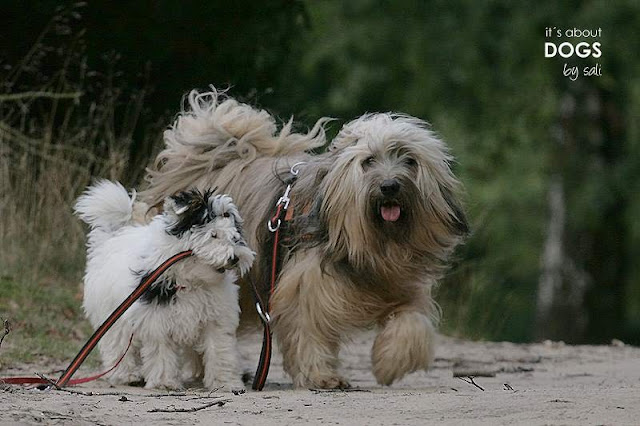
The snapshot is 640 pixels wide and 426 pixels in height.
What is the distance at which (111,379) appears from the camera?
305 inches

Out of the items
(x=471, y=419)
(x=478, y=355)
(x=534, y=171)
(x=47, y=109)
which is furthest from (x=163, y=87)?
(x=534, y=171)

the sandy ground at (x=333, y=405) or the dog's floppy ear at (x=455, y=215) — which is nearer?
the sandy ground at (x=333, y=405)

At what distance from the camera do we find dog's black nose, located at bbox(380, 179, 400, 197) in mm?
7320

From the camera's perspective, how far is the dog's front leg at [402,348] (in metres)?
7.54

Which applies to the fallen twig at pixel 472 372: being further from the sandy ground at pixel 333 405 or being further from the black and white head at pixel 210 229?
the black and white head at pixel 210 229

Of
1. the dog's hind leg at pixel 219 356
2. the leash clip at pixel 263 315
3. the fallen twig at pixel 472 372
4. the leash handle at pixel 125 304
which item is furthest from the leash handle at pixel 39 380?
the fallen twig at pixel 472 372

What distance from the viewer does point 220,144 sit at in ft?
29.4

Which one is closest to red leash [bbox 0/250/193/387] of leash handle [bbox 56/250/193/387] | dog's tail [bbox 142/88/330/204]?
leash handle [bbox 56/250/193/387]

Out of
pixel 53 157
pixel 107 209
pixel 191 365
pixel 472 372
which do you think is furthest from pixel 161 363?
pixel 53 157

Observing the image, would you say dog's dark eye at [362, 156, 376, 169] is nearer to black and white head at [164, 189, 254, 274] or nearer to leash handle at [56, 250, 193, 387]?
black and white head at [164, 189, 254, 274]

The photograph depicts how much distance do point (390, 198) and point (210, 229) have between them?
974 millimetres

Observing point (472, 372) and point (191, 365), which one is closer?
point (191, 365)

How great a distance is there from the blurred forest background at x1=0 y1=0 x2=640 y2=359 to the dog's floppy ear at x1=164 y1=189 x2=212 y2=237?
1.72m

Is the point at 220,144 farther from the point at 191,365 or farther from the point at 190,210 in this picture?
the point at 190,210
